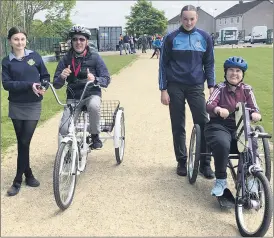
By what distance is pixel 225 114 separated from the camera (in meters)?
4.54

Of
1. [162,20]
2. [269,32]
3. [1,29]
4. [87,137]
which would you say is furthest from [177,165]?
[162,20]

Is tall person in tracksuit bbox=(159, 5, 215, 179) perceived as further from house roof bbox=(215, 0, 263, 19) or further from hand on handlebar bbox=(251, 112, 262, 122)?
house roof bbox=(215, 0, 263, 19)

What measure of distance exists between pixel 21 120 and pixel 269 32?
60.9 meters

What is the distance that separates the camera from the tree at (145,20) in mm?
71188

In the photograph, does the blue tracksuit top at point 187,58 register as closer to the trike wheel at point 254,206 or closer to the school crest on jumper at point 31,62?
the school crest on jumper at point 31,62

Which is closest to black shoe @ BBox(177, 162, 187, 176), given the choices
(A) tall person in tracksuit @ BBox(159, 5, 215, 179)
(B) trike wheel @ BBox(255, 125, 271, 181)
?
(A) tall person in tracksuit @ BBox(159, 5, 215, 179)

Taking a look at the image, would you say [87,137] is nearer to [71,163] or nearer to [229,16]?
[71,163]

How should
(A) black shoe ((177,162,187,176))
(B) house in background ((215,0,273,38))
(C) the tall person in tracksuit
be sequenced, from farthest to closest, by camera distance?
1. (B) house in background ((215,0,273,38))
2. (A) black shoe ((177,162,187,176))
3. (C) the tall person in tracksuit

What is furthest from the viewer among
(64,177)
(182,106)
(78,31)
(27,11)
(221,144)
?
Result: (27,11)

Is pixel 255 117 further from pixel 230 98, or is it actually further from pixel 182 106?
pixel 182 106

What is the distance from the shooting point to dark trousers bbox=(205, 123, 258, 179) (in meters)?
4.43

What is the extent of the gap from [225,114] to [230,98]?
0.99 feet

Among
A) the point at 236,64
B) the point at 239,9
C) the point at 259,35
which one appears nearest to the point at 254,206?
→ the point at 236,64

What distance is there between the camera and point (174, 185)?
5.23m
